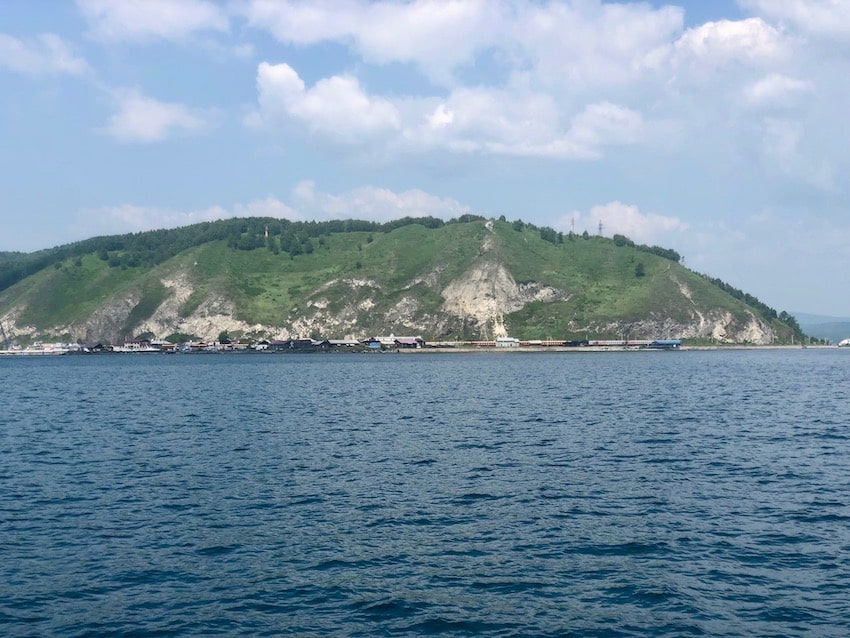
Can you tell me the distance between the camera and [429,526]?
116 ft

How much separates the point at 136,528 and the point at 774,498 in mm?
31527

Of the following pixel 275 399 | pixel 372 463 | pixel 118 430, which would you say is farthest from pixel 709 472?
pixel 275 399

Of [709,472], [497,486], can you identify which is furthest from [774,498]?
[497,486]

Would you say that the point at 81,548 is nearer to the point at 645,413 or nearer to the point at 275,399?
→ the point at 645,413

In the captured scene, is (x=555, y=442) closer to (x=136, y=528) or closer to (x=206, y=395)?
(x=136, y=528)

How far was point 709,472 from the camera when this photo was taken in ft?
153

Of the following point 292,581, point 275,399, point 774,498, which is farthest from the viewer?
point 275,399

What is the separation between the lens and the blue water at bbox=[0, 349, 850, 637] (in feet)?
83.5

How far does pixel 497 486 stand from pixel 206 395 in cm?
7085

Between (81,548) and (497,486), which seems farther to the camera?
(497,486)

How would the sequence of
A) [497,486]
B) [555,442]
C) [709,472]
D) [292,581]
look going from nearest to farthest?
[292,581] < [497,486] < [709,472] < [555,442]

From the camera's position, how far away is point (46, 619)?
25.1 meters

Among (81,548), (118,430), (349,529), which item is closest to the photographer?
(81,548)

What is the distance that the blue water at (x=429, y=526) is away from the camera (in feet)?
83.5
